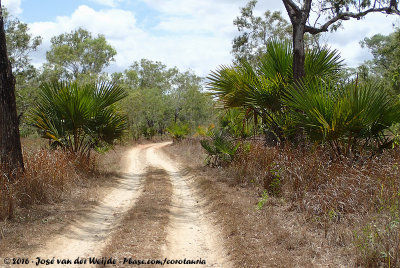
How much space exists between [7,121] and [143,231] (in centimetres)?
360

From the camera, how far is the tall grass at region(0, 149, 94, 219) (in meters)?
6.32

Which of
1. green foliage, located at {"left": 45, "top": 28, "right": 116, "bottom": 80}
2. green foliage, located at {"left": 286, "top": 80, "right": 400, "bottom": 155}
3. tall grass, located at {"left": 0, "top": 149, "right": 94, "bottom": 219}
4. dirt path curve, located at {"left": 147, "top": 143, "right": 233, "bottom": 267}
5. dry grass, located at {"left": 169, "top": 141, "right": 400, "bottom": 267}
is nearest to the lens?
dry grass, located at {"left": 169, "top": 141, "right": 400, "bottom": 267}

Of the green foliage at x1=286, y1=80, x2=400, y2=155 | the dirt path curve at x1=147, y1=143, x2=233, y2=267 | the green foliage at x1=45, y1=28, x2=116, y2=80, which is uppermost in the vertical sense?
the green foliage at x1=45, y1=28, x2=116, y2=80

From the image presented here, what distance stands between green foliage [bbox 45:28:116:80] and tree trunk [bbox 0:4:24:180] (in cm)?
3865

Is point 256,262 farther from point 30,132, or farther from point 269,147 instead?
point 30,132

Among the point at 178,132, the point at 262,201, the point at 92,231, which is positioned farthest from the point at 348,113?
the point at 178,132

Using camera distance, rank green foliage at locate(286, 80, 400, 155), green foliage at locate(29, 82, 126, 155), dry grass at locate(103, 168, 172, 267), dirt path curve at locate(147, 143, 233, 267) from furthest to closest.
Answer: green foliage at locate(29, 82, 126, 155)
green foliage at locate(286, 80, 400, 155)
dirt path curve at locate(147, 143, 233, 267)
dry grass at locate(103, 168, 172, 267)

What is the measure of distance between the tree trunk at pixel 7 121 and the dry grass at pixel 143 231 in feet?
8.05

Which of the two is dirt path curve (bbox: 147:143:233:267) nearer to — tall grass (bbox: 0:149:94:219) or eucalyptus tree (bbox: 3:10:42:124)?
tall grass (bbox: 0:149:94:219)

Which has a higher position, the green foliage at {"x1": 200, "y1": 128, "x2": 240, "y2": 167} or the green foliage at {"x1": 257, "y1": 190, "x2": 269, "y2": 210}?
the green foliage at {"x1": 200, "y1": 128, "x2": 240, "y2": 167}

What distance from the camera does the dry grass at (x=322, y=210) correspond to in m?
4.52

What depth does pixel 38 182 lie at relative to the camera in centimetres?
749

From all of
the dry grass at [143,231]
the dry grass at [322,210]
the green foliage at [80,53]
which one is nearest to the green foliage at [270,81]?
the dry grass at [322,210]

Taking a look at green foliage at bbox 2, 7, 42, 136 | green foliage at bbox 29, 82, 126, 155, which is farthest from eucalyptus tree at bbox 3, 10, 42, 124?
green foliage at bbox 29, 82, 126, 155
